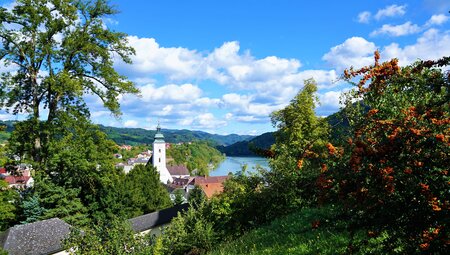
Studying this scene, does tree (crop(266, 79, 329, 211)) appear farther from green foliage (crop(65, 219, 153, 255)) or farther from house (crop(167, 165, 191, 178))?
house (crop(167, 165, 191, 178))

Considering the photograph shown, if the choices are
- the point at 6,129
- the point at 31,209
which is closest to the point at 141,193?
the point at 31,209

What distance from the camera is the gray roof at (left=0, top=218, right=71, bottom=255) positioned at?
19.3m

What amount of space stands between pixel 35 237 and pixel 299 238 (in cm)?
1675

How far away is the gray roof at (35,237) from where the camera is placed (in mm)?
19281

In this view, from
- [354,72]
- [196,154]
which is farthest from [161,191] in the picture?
[196,154]

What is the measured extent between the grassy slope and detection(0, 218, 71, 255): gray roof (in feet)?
42.4

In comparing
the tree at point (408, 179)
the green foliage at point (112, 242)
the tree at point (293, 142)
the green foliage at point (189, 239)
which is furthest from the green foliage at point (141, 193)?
the tree at point (408, 179)

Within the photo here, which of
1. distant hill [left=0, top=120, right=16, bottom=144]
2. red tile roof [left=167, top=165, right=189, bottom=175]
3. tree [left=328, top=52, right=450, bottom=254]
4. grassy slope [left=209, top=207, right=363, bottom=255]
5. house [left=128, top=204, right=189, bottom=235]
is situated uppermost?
distant hill [left=0, top=120, right=16, bottom=144]

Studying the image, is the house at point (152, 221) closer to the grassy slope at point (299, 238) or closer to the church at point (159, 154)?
the grassy slope at point (299, 238)

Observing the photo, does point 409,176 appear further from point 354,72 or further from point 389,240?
point 354,72

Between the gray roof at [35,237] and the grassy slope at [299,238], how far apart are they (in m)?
12.9

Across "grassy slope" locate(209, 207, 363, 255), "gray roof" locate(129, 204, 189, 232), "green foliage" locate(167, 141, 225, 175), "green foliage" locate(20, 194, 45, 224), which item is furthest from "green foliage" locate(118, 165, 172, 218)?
"green foliage" locate(167, 141, 225, 175)

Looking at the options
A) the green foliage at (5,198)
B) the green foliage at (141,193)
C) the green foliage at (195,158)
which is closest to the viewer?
the green foliage at (5,198)

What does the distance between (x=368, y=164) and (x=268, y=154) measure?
5.53 m
